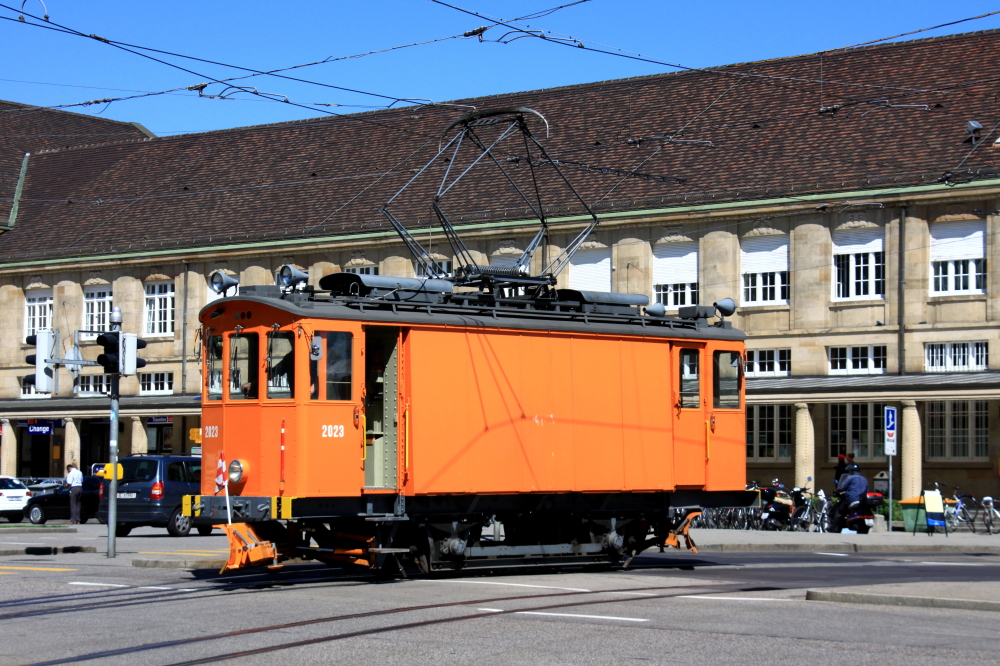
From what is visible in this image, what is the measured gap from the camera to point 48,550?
2211 centimetres

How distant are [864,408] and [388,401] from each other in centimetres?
2839

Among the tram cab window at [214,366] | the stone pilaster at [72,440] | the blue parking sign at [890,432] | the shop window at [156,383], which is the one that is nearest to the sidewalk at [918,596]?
the tram cab window at [214,366]

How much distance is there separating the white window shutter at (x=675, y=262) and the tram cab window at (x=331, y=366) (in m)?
27.6

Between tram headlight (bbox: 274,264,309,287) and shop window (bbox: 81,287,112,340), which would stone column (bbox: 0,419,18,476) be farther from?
tram headlight (bbox: 274,264,309,287)

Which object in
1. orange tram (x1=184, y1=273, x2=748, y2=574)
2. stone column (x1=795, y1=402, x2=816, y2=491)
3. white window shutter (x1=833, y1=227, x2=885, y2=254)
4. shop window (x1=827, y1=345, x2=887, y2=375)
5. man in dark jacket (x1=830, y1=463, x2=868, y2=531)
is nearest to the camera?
orange tram (x1=184, y1=273, x2=748, y2=574)

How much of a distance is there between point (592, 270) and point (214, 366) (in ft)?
92.6

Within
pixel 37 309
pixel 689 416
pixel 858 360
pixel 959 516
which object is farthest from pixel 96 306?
pixel 689 416

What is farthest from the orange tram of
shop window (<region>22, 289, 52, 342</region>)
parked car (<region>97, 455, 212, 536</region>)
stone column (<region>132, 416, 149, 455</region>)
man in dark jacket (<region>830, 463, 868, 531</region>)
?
shop window (<region>22, 289, 52, 342</region>)

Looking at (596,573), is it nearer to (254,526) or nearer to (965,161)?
(254,526)

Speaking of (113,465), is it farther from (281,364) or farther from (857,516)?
(857,516)

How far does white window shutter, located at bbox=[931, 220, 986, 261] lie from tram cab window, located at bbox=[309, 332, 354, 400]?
87.6 feet

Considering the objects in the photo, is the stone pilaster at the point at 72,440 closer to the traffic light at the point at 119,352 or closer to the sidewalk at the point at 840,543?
the sidewalk at the point at 840,543

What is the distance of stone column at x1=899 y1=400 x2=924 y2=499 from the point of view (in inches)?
1499

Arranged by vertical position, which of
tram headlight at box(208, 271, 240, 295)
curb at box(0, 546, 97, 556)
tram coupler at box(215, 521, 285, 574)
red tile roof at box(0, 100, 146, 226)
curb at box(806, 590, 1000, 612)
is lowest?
curb at box(0, 546, 97, 556)
